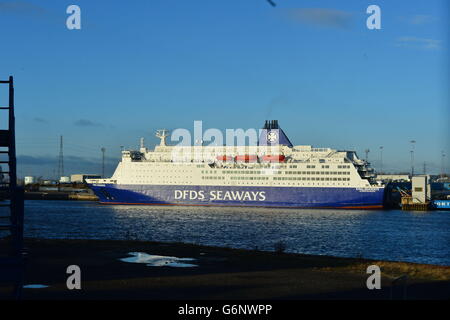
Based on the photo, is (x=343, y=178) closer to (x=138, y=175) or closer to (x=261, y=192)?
(x=261, y=192)

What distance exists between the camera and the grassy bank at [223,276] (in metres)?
9.76

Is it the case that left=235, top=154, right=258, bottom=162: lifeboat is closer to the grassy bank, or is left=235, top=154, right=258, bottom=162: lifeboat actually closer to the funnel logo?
the funnel logo

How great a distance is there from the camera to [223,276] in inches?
461

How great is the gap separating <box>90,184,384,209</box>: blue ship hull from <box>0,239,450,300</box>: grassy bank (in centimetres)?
4098

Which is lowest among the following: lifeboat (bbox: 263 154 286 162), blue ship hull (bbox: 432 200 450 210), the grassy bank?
blue ship hull (bbox: 432 200 450 210)

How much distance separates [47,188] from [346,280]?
388 feet

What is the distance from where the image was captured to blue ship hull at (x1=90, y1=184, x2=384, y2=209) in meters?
56.1

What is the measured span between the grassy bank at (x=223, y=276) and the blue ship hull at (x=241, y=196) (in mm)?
40984

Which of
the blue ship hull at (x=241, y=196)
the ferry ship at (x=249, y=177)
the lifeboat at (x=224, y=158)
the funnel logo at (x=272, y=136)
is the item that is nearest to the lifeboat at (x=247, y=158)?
the ferry ship at (x=249, y=177)

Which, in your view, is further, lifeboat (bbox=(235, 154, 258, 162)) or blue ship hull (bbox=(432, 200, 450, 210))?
blue ship hull (bbox=(432, 200, 450, 210))

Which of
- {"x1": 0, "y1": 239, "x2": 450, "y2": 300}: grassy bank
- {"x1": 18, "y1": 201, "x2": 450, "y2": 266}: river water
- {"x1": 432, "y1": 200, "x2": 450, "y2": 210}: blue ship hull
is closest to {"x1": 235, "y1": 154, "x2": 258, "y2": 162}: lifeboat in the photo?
{"x1": 432, "y1": 200, "x2": 450, "y2": 210}: blue ship hull

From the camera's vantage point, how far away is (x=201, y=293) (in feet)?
32.1

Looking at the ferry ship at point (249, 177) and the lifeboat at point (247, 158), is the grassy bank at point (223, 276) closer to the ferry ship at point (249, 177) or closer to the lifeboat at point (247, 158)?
the ferry ship at point (249, 177)
